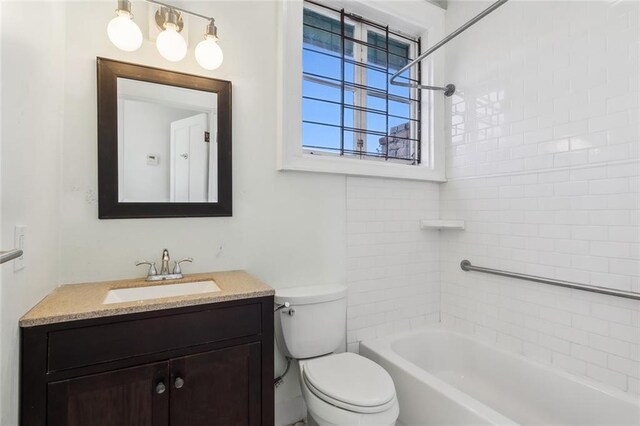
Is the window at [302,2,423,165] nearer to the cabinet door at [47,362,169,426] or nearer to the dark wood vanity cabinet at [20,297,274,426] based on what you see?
the dark wood vanity cabinet at [20,297,274,426]

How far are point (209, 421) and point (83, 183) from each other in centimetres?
111

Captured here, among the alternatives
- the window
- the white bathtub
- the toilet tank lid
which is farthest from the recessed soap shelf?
the toilet tank lid

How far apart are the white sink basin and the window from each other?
39.6 inches

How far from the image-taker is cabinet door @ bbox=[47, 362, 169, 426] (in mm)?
954

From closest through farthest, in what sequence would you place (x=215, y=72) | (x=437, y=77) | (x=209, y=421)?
(x=209, y=421)
(x=215, y=72)
(x=437, y=77)

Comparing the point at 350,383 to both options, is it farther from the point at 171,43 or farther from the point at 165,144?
the point at 171,43

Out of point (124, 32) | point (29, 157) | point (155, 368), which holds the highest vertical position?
point (124, 32)

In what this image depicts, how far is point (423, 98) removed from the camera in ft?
7.91

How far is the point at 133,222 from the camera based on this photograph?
1462 mm

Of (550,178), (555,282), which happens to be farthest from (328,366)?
(550,178)

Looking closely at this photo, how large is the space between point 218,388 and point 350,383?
57 centimetres

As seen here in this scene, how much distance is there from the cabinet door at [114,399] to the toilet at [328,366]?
2.03 feet

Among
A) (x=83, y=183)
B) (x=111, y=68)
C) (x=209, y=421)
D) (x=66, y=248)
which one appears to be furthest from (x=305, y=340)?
(x=111, y=68)

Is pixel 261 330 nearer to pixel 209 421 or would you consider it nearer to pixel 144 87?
pixel 209 421
